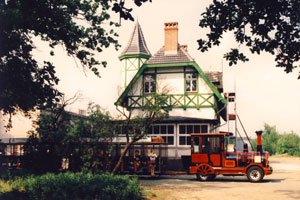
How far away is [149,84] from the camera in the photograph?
25391 mm

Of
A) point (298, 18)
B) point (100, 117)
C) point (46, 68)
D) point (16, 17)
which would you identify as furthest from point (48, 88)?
point (298, 18)

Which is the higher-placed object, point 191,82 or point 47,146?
point 191,82

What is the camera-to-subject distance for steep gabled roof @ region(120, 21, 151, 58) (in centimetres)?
3584

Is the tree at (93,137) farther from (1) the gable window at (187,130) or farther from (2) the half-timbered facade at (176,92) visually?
(1) the gable window at (187,130)

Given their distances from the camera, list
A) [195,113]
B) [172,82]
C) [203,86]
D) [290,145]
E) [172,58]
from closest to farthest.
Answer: [195,113]
[203,86]
[172,82]
[172,58]
[290,145]

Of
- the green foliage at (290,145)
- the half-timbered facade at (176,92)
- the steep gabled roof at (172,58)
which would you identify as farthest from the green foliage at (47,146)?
the green foliage at (290,145)

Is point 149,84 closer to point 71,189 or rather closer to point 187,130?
point 187,130

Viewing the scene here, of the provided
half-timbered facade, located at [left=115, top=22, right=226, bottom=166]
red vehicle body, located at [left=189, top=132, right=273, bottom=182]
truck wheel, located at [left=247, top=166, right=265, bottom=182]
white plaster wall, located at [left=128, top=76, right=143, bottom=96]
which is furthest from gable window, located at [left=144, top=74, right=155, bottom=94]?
truck wheel, located at [left=247, top=166, right=265, bottom=182]

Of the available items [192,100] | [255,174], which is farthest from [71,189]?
[192,100]

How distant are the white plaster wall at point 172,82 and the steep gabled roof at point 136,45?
11254mm

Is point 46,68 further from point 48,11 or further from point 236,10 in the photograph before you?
point 236,10

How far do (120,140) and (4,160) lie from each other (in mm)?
6784

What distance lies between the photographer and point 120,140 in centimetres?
1942

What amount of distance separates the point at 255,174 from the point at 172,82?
9.91m
